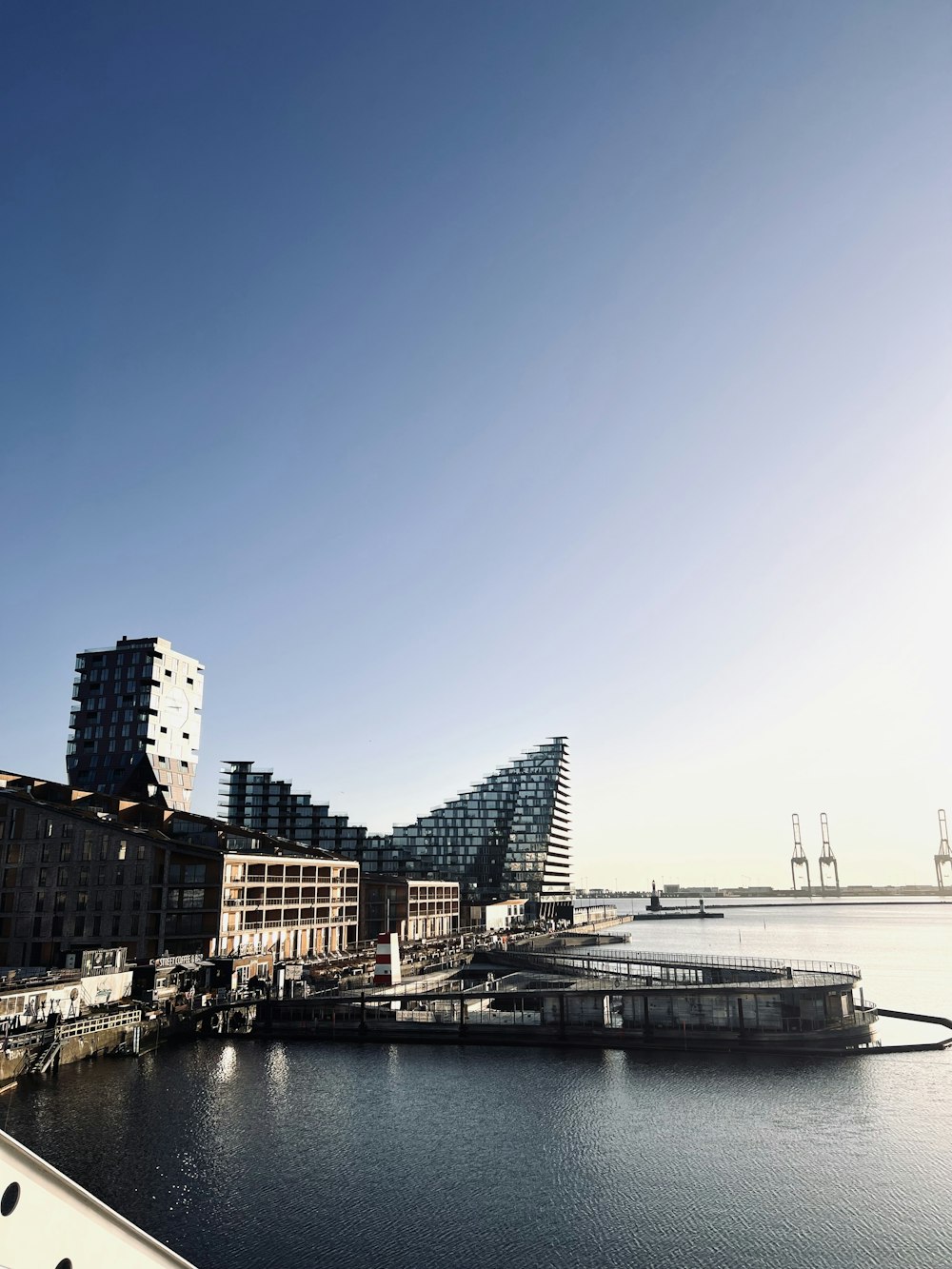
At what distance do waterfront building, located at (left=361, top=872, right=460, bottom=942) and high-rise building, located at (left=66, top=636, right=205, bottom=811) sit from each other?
66.1 meters

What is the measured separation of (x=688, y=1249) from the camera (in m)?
30.3

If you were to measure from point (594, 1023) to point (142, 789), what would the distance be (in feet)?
448

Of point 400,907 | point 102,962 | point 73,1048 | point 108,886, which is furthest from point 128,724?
point 73,1048

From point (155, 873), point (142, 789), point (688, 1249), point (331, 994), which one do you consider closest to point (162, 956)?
point (155, 873)

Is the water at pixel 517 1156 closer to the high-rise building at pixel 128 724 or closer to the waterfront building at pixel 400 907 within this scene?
the waterfront building at pixel 400 907

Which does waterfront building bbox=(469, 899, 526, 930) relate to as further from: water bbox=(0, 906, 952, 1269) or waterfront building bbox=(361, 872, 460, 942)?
water bbox=(0, 906, 952, 1269)

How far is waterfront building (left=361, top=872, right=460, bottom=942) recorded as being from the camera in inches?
5212

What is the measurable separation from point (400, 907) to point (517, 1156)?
9837 centimetres

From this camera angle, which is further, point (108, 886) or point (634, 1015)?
point (108, 886)

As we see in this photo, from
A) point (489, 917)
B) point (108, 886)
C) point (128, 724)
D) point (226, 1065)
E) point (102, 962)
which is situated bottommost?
point (226, 1065)

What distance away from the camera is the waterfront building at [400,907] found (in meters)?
132

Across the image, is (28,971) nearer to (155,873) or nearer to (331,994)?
(155,873)

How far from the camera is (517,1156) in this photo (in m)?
40.2

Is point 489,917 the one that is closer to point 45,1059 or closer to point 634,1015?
point 634,1015
